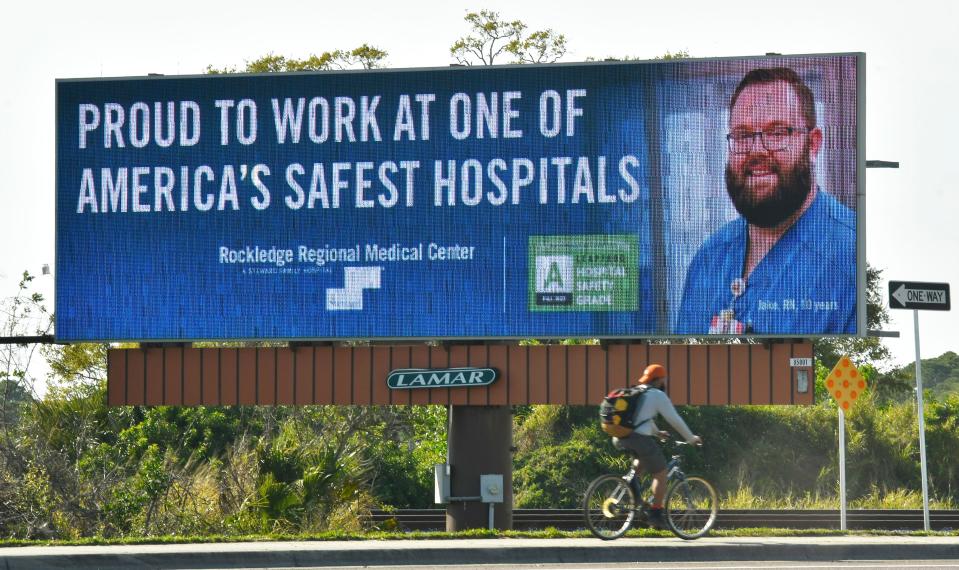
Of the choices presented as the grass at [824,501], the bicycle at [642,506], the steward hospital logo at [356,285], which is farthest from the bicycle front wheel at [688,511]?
the grass at [824,501]

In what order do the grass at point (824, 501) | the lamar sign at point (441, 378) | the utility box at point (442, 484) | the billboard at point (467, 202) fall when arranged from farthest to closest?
A: the grass at point (824, 501), the utility box at point (442, 484), the lamar sign at point (441, 378), the billboard at point (467, 202)

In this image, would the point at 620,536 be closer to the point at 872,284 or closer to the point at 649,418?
the point at 649,418

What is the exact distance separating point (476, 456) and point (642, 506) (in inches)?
252

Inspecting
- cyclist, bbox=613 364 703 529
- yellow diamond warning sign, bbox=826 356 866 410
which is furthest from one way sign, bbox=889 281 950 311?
cyclist, bbox=613 364 703 529

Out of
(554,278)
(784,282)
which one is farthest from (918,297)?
(554,278)

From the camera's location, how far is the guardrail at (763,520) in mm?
24234

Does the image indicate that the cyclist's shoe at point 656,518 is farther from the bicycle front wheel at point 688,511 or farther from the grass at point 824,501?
the grass at point 824,501

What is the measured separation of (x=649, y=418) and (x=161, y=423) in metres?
20.3

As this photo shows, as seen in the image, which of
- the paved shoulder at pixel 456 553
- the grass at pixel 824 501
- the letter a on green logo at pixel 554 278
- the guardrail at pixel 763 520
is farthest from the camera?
the grass at pixel 824 501

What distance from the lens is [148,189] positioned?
2084 centimetres

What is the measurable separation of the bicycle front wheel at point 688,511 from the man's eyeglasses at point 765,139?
6061mm

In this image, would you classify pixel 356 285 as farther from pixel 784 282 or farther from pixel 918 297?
pixel 918 297

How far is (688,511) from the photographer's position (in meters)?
14.9

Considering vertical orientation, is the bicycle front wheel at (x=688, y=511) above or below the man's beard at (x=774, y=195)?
below
